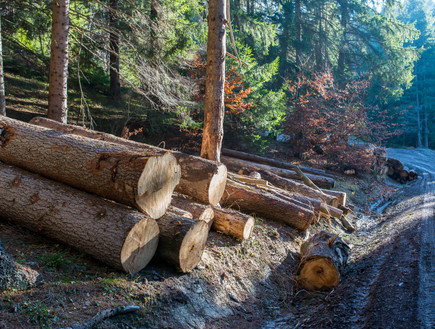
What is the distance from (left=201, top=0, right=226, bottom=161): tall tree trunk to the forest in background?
219cm

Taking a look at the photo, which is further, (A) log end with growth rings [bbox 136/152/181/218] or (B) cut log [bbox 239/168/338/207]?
(B) cut log [bbox 239/168/338/207]

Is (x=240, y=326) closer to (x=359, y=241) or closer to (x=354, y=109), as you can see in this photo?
(x=359, y=241)

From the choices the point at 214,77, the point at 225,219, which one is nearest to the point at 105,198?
the point at 225,219

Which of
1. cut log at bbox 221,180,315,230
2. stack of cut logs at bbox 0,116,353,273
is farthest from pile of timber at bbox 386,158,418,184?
stack of cut logs at bbox 0,116,353,273

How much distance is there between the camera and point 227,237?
5461 mm

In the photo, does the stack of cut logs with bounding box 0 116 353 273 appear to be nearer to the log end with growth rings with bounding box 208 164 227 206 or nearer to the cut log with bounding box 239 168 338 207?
the log end with growth rings with bounding box 208 164 227 206

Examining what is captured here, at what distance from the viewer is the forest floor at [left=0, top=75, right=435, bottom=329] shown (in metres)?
3.04

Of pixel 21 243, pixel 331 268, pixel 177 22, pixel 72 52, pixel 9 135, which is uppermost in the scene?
pixel 177 22

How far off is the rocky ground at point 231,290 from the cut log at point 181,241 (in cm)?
19

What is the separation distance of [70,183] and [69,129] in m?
2.74

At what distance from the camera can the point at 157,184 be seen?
4.03 meters

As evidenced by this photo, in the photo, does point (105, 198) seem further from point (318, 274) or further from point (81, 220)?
point (318, 274)

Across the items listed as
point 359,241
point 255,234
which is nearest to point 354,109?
point 359,241

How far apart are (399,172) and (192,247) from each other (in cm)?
1700
